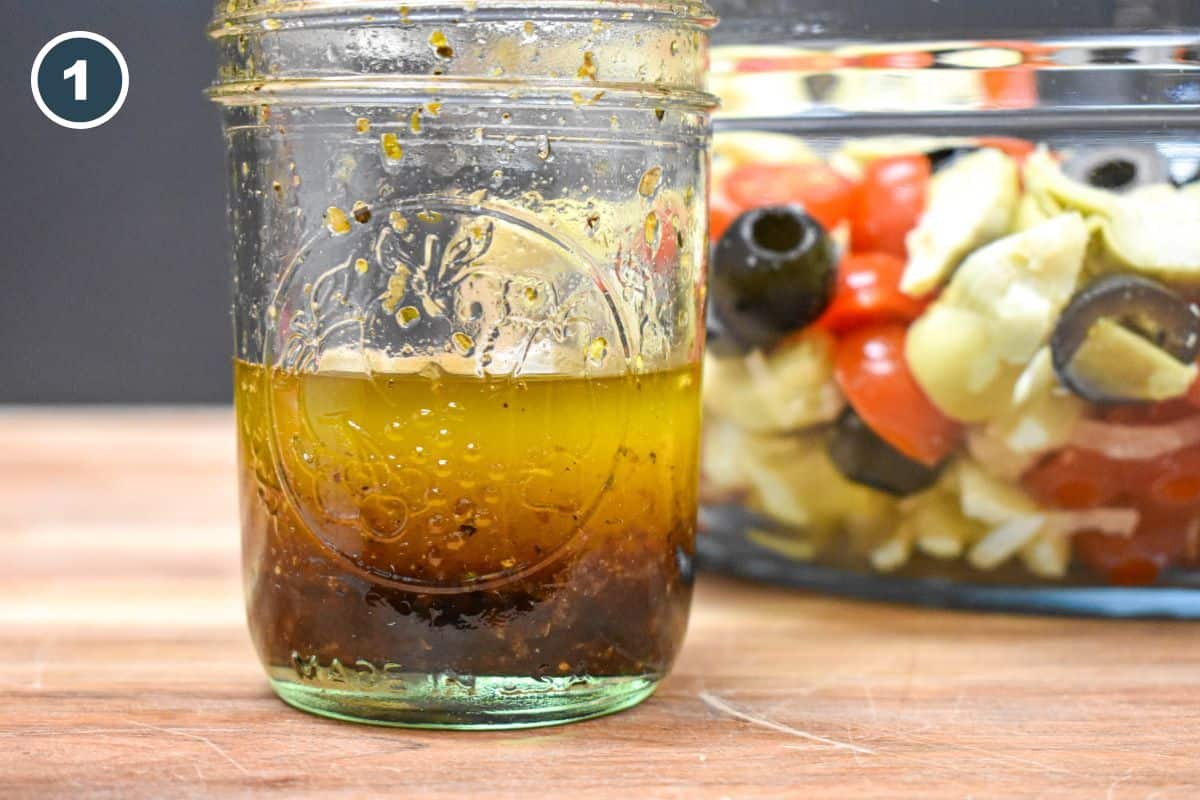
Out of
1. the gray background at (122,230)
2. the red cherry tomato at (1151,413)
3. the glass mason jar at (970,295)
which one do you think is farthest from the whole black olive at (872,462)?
the gray background at (122,230)

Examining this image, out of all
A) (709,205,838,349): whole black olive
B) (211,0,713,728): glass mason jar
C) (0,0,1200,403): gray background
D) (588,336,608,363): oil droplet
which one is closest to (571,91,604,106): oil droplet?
(211,0,713,728): glass mason jar

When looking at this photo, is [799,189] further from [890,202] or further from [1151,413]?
[1151,413]

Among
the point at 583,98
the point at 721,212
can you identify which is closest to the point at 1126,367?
the point at 721,212

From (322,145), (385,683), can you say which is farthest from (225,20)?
(385,683)

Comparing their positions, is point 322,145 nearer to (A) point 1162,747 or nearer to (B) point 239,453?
(B) point 239,453

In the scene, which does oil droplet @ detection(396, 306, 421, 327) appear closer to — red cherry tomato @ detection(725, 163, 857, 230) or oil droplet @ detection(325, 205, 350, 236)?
oil droplet @ detection(325, 205, 350, 236)
